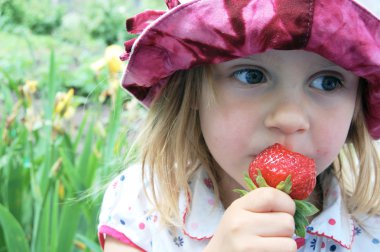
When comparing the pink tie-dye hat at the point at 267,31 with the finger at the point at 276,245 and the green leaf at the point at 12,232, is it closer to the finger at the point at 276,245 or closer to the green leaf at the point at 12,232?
the finger at the point at 276,245

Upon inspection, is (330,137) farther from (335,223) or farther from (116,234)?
(116,234)

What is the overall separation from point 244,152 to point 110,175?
25.6 inches

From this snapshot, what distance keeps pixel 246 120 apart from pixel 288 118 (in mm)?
81

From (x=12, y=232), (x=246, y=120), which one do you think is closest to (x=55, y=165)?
(x=12, y=232)

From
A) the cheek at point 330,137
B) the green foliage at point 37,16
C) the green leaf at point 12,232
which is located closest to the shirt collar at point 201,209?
the cheek at point 330,137

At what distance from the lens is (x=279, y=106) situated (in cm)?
107

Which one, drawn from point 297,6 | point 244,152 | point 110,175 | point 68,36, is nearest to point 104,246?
point 110,175

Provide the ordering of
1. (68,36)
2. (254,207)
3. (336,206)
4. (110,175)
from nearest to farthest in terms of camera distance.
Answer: (254,207)
(336,206)
(110,175)
(68,36)

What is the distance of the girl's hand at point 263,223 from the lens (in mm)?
939

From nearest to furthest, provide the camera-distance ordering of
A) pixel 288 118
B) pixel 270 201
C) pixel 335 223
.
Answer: pixel 270 201
pixel 288 118
pixel 335 223

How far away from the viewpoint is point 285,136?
1.07 metres

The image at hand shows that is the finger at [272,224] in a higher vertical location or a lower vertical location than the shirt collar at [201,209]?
higher

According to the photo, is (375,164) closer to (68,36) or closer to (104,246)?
(104,246)

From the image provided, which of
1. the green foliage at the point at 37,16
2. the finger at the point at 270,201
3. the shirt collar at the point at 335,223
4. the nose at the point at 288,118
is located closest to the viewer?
the finger at the point at 270,201
